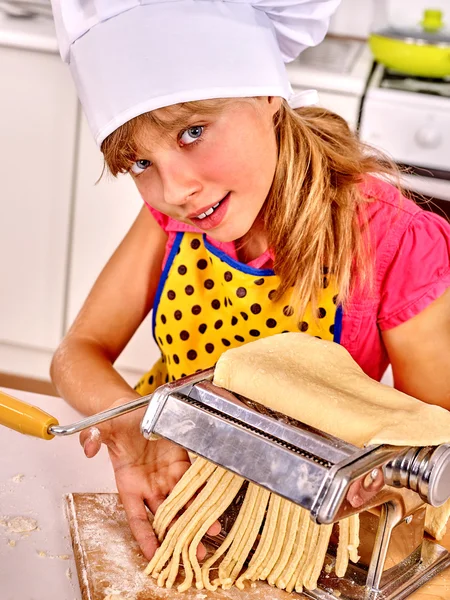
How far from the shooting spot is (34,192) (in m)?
2.40

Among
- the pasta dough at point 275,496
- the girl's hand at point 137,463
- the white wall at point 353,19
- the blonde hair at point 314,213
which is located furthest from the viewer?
the white wall at point 353,19

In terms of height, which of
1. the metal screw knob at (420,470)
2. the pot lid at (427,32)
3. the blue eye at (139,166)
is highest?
the pot lid at (427,32)

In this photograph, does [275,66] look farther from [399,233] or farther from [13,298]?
[13,298]

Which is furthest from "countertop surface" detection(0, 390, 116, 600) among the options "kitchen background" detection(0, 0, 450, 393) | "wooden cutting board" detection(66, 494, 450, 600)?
"kitchen background" detection(0, 0, 450, 393)

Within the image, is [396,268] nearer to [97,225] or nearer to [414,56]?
[414,56]

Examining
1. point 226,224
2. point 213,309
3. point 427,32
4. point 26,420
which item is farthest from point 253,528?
point 427,32

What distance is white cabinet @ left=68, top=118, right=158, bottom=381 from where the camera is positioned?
7.60ft

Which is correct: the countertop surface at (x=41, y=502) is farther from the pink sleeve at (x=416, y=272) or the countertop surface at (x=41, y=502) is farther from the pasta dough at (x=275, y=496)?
the pink sleeve at (x=416, y=272)

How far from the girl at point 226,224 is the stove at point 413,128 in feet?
2.85

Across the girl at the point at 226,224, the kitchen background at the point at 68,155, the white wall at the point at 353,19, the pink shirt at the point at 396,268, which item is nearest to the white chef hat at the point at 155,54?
the girl at the point at 226,224

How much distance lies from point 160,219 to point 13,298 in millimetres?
1245

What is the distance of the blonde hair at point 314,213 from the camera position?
119 cm

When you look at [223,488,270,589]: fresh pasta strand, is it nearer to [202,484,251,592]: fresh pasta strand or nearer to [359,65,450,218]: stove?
[202,484,251,592]: fresh pasta strand

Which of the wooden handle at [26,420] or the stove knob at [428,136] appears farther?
the stove knob at [428,136]
